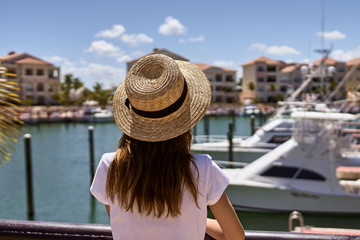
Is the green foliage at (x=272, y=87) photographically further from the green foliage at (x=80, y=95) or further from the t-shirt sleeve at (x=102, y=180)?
the t-shirt sleeve at (x=102, y=180)

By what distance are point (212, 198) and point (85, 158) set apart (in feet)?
76.0

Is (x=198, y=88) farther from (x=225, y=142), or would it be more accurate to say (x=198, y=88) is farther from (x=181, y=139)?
(x=225, y=142)

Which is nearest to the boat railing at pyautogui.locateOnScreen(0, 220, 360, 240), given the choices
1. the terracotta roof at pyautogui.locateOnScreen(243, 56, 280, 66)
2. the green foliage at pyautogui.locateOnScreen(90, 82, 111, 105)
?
the green foliage at pyautogui.locateOnScreen(90, 82, 111, 105)

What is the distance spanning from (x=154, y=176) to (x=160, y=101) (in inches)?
10.5

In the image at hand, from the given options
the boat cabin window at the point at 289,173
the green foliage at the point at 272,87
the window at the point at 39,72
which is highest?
the window at the point at 39,72

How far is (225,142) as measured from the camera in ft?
57.7

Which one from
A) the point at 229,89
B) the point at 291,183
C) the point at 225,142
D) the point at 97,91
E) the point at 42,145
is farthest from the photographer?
the point at 97,91

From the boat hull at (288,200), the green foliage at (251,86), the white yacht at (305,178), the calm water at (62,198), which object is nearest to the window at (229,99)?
the green foliage at (251,86)

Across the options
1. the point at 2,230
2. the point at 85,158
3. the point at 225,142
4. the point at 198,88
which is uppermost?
the point at 198,88

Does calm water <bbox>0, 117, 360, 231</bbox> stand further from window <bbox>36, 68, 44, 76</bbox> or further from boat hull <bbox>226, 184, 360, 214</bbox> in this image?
window <bbox>36, 68, 44, 76</bbox>

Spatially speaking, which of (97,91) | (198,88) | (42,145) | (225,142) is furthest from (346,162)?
(97,91)

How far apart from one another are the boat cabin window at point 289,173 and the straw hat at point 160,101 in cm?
875

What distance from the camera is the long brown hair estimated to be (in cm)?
133

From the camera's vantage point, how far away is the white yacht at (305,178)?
955 cm
